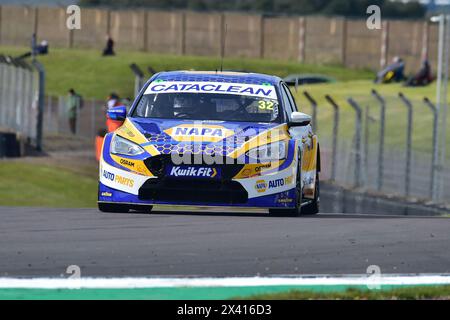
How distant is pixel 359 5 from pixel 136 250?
9909cm

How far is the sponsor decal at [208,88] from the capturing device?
634 inches

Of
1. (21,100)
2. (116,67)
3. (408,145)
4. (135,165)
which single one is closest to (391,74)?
(21,100)

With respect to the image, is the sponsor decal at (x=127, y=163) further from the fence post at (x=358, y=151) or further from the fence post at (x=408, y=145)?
the fence post at (x=358, y=151)

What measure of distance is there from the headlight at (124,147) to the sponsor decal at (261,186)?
114 cm

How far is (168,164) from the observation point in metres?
14.7

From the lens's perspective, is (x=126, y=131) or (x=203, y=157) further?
(x=126, y=131)

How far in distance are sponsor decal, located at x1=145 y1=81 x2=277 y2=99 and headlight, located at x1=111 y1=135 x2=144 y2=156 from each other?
1210 millimetres

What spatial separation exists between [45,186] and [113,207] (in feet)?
53.0

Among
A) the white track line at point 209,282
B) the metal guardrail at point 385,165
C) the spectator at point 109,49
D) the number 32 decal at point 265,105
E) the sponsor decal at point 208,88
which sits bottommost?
the metal guardrail at point 385,165

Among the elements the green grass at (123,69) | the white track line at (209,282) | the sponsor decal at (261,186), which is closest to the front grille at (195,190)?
the sponsor decal at (261,186)

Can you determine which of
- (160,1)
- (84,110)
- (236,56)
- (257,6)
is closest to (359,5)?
(257,6)

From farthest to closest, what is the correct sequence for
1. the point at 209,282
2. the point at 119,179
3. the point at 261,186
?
the point at 119,179
the point at 261,186
the point at 209,282

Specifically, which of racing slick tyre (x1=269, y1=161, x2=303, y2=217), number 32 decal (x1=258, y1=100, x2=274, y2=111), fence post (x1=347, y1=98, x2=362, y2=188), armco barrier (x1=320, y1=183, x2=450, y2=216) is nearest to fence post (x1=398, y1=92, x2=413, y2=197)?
armco barrier (x1=320, y1=183, x2=450, y2=216)

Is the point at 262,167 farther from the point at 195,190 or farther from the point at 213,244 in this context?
the point at 213,244
